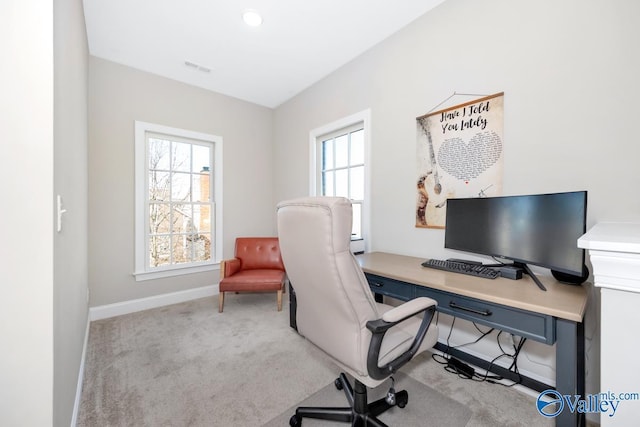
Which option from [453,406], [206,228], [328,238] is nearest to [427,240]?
[453,406]

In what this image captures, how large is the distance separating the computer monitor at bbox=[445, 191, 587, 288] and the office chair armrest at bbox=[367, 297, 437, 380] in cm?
71

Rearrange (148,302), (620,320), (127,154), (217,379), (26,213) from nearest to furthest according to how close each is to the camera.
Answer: (620,320), (26,213), (217,379), (127,154), (148,302)

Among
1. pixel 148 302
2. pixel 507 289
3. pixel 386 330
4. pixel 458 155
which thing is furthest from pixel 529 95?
pixel 148 302

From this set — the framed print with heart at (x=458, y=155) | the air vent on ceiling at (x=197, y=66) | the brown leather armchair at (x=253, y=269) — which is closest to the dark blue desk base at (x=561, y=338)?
the framed print with heart at (x=458, y=155)

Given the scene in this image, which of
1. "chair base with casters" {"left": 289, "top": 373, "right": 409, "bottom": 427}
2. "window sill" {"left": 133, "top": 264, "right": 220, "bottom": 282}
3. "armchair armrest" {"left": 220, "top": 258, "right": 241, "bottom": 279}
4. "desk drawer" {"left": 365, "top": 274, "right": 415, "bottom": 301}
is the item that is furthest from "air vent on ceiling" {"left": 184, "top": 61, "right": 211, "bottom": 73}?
"chair base with casters" {"left": 289, "top": 373, "right": 409, "bottom": 427}

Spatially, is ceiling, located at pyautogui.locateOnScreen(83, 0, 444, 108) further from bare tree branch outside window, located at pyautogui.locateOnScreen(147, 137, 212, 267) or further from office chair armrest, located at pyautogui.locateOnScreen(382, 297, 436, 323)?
office chair armrest, located at pyautogui.locateOnScreen(382, 297, 436, 323)

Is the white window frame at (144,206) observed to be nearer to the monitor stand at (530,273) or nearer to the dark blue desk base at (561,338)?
the dark blue desk base at (561,338)

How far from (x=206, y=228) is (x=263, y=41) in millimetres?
2471

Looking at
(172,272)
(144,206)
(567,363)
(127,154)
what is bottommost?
(172,272)

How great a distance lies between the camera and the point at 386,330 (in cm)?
107

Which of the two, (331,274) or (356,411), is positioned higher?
(331,274)

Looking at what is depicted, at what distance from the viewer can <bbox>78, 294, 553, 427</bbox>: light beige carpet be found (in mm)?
1520

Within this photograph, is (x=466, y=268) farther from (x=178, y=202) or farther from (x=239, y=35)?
(x=178, y=202)

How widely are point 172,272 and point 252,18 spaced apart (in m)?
3.01
